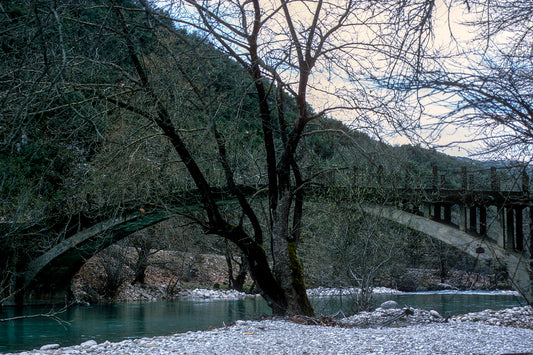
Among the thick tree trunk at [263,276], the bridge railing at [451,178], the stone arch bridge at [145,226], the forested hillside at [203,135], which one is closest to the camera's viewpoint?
the bridge railing at [451,178]

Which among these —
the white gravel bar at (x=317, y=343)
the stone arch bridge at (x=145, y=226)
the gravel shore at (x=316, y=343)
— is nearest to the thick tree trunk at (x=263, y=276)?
the gravel shore at (x=316, y=343)

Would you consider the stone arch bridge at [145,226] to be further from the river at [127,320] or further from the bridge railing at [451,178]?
the bridge railing at [451,178]

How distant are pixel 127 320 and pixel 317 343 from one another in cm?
829

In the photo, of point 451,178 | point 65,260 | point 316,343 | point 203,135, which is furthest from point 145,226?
point 316,343

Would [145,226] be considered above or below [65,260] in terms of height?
above

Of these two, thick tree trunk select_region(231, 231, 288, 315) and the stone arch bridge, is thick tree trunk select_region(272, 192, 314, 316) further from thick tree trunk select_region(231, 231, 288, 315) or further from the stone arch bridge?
the stone arch bridge

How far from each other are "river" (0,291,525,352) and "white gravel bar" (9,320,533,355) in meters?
0.81

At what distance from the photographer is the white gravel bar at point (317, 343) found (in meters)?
5.38

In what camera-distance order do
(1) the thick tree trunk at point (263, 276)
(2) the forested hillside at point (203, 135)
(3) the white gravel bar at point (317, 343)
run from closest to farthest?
(3) the white gravel bar at point (317, 343) → (2) the forested hillside at point (203, 135) → (1) the thick tree trunk at point (263, 276)

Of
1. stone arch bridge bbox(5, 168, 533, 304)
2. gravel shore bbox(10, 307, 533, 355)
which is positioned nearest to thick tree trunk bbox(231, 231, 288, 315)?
gravel shore bbox(10, 307, 533, 355)

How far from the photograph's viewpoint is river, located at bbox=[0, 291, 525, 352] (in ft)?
32.3

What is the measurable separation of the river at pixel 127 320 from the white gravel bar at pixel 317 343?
81cm

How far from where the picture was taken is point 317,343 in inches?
221

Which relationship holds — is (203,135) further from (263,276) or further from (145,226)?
(145,226)
